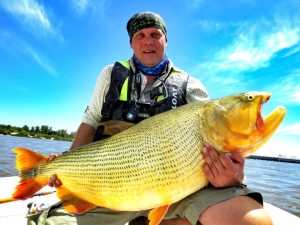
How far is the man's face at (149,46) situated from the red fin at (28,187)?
2.00 metres

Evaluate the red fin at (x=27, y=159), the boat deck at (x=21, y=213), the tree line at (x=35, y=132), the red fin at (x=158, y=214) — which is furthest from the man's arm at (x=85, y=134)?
the tree line at (x=35, y=132)

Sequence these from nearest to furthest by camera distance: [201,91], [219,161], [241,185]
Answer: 1. [219,161]
2. [241,185]
3. [201,91]

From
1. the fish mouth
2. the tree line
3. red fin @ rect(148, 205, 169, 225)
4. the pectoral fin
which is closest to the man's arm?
the pectoral fin

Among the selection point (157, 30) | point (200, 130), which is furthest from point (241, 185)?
point (157, 30)

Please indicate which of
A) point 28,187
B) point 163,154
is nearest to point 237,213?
point 163,154

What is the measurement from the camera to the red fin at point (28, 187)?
3.27 meters

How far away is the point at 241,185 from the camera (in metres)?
2.77

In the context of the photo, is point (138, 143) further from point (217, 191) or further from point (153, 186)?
point (217, 191)

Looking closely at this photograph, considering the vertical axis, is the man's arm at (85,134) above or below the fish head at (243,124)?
above

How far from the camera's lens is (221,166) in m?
2.60

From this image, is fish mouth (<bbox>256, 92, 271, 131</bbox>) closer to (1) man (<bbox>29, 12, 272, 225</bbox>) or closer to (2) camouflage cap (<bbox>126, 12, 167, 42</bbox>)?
(1) man (<bbox>29, 12, 272, 225</bbox>)

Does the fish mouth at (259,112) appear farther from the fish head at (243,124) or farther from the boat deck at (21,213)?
the boat deck at (21,213)

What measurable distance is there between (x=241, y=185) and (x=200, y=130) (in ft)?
2.09

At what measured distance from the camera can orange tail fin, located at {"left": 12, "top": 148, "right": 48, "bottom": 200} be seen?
3.35 metres
